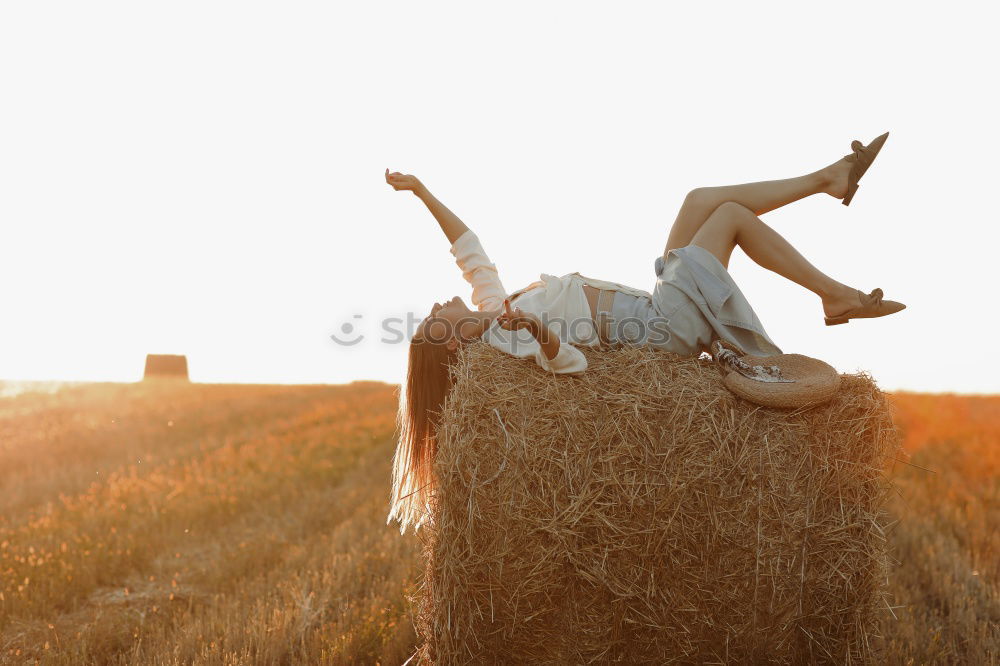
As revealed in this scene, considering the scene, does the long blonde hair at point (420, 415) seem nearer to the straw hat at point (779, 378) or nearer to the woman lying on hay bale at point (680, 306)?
the woman lying on hay bale at point (680, 306)

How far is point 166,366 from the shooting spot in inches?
1005

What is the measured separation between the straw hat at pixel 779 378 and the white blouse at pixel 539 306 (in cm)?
Result: 66

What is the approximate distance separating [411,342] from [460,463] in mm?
783

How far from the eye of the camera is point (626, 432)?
3.33 meters

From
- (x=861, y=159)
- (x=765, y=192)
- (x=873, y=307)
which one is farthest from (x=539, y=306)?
(x=861, y=159)

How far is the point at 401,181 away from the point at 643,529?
2.26m

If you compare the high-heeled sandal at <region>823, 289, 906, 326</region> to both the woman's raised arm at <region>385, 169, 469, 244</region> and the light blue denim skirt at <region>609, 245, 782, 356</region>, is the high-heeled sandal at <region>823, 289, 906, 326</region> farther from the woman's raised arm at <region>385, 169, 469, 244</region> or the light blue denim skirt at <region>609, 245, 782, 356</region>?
the woman's raised arm at <region>385, 169, 469, 244</region>

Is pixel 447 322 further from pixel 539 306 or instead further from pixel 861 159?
pixel 861 159

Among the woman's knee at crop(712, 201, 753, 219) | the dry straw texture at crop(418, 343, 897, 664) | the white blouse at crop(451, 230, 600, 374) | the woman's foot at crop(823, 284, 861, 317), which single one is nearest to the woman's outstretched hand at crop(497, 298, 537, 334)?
the white blouse at crop(451, 230, 600, 374)

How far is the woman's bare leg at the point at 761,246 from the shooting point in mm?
3881

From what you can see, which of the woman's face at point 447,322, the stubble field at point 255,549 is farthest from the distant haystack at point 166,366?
the woman's face at point 447,322

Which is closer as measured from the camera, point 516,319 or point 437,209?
point 516,319

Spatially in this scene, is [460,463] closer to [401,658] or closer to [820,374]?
[401,658]

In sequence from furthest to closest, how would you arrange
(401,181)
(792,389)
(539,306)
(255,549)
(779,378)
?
(255,549) → (401,181) → (539,306) → (779,378) → (792,389)
